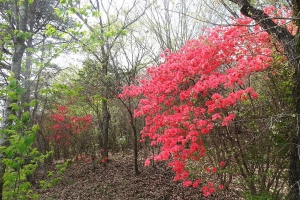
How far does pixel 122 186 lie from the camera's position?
7590mm

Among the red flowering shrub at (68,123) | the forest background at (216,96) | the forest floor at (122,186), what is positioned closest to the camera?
the forest background at (216,96)

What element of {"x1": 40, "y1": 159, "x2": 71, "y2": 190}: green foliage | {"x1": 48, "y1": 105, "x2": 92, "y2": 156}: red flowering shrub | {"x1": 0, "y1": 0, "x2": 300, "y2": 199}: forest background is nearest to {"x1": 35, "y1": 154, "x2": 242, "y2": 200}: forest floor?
{"x1": 0, "y1": 0, "x2": 300, "y2": 199}: forest background

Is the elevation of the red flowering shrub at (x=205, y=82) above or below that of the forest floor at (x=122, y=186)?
above

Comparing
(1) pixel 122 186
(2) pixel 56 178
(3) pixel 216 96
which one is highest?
(3) pixel 216 96

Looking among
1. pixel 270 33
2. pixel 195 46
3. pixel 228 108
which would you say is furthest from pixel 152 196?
pixel 270 33

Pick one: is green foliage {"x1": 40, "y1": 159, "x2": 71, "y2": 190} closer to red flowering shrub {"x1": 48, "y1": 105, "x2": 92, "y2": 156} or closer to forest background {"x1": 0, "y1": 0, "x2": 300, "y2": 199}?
forest background {"x1": 0, "y1": 0, "x2": 300, "y2": 199}

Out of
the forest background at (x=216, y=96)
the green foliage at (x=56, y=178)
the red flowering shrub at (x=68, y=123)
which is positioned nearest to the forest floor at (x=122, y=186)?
the forest background at (x=216, y=96)

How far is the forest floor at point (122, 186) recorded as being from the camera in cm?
662

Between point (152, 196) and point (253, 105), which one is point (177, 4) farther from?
point (152, 196)

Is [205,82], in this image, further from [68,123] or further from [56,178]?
[68,123]

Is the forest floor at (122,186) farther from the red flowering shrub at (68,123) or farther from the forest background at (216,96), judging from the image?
the red flowering shrub at (68,123)

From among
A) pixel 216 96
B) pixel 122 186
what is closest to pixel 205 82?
pixel 216 96

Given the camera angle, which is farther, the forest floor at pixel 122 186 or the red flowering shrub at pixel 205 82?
the forest floor at pixel 122 186

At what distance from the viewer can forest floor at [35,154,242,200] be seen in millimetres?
6621
